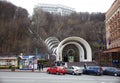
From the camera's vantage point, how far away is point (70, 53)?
67.7m

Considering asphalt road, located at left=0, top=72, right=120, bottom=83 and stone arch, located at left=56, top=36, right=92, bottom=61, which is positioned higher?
stone arch, located at left=56, top=36, right=92, bottom=61

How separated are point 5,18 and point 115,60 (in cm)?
7150

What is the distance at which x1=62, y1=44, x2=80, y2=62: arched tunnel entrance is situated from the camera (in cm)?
6600

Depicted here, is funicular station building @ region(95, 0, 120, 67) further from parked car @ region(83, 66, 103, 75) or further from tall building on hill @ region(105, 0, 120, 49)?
parked car @ region(83, 66, 103, 75)

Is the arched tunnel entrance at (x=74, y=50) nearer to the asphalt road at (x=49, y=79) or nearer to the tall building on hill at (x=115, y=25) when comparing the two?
the tall building on hill at (x=115, y=25)

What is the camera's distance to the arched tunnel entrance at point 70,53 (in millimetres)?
66000

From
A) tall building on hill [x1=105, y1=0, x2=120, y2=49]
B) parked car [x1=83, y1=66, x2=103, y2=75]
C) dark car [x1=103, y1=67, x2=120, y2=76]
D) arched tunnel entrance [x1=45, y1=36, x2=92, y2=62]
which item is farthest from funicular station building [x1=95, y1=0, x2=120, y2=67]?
parked car [x1=83, y1=66, x2=103, y2=75]

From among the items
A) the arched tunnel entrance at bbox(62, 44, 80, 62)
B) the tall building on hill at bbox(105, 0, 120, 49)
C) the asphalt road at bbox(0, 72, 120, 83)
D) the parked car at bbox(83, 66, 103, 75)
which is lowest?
the asphalt road at bbox(0, 72, 120, 83)

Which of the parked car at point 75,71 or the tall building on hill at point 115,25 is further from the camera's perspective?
the tall building on hill at point 115,25

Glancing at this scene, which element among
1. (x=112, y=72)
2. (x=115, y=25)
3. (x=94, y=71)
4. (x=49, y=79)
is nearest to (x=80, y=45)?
(x=115, y=25)

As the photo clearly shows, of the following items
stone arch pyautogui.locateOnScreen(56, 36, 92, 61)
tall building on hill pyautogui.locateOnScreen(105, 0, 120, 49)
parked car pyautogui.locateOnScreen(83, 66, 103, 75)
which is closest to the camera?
parked car pyautogui.locateOnScreen(83, 66, 103, 75)

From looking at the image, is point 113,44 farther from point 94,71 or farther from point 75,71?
point 75,71

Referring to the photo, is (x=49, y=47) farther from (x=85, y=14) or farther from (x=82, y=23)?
(x=85, y=14)


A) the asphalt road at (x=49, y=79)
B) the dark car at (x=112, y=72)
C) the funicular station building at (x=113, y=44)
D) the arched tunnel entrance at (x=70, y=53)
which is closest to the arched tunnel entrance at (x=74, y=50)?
the arched tunnel entrance at (x=70, y=53)
